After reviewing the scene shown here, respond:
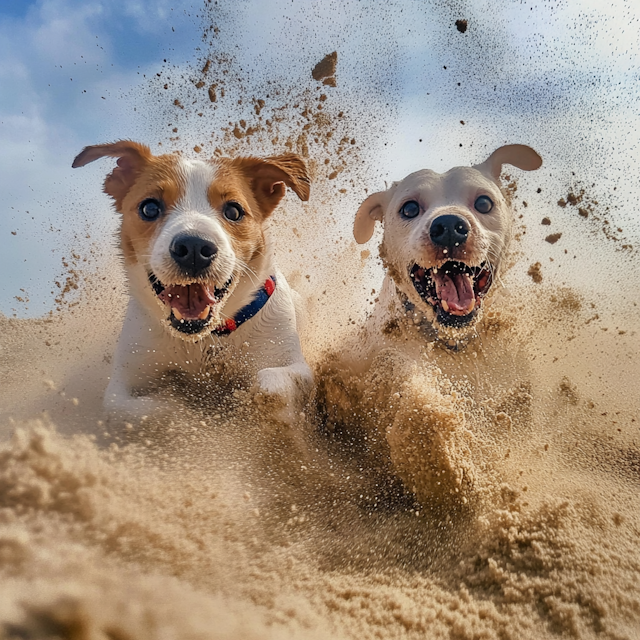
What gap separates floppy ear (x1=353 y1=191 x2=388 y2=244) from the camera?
4.24 meters

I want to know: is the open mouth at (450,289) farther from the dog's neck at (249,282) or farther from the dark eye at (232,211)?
the dark eye at (232,211)

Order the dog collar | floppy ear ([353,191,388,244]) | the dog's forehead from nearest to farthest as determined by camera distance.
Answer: the dog collar → the dog's forehead → floppy ear ([353,191,388,244])

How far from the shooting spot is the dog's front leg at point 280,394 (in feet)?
11.3

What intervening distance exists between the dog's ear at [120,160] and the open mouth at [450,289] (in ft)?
6.56

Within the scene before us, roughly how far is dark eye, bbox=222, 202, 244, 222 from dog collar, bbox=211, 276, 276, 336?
2.06ft

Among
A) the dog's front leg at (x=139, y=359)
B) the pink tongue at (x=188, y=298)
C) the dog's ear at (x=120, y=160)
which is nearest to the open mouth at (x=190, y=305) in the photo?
the pink tongue at (x=188, y=298)

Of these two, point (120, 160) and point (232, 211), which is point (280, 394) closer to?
point (232, 211)

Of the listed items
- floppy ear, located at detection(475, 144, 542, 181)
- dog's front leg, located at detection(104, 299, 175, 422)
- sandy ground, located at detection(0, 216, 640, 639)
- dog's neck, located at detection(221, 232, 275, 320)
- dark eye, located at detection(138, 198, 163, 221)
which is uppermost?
floppy ear, located at detection(475, 144, 542, 181)

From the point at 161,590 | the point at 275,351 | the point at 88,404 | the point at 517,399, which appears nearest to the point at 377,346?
the point at 275,351

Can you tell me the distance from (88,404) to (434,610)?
8.51ft

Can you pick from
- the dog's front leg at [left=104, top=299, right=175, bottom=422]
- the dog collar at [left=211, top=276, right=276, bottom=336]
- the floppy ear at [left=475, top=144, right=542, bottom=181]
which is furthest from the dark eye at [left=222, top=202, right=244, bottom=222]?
the floppy ear at [left=475, top=144, right=542, bottom=181]

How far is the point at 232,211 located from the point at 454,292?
63.0 inches

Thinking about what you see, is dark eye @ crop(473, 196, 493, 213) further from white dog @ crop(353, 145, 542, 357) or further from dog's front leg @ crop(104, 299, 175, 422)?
dog's front leg @ crop(104, 299, 175, 422)

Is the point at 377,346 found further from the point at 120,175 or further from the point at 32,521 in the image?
the point at 32,521
